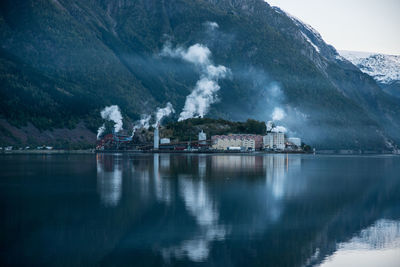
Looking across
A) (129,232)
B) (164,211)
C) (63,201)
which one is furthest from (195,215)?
(63,201)

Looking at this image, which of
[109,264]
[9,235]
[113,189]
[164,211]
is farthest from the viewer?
[113,189]

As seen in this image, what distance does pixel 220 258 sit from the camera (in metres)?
21.6

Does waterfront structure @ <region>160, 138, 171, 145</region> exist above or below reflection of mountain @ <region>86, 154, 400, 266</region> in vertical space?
above

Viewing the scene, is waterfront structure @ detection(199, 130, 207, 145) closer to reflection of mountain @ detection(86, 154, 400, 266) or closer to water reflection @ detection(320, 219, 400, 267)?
reflection of mountain @ detection(86, 154, 400, 266)

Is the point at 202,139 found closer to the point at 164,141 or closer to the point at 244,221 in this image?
the point at 164,141

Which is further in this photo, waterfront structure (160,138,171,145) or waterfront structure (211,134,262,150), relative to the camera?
waterfront structure (211,134,262,150)

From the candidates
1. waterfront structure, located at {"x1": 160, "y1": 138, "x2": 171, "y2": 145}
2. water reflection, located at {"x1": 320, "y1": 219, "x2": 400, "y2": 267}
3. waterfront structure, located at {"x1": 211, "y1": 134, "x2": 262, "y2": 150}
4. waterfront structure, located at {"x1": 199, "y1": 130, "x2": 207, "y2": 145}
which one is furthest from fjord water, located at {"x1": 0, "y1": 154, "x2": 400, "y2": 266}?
waterfront structure, located at {"x1": 211, "y1": 134, "x2": 262, "y2": 150}

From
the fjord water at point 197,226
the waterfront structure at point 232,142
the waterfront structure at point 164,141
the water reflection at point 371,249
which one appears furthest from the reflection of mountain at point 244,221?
the waterfront structure at point 232,142

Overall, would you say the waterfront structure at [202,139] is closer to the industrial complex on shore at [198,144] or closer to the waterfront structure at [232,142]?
the industrial complex on shore at [198,144]

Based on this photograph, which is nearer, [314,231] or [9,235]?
[9,235]

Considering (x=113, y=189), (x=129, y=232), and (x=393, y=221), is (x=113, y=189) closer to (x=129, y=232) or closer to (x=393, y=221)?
(x=129, y=232)

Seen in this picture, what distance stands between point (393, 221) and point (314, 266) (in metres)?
11.6

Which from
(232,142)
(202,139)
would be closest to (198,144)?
(202,139)

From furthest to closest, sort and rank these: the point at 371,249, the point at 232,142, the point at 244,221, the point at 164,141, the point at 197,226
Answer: the point at 232,142 → the point at 164,141 → the point at 244,221 → the point at 197,226 → the point at 371,249
